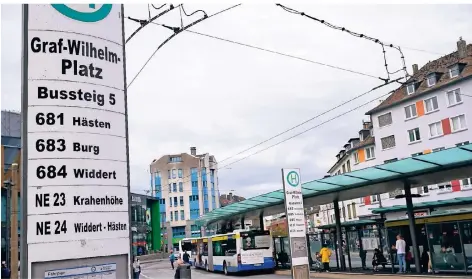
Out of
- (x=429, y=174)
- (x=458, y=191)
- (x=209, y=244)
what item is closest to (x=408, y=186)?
(x=429, y=174)

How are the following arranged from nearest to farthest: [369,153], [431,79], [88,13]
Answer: [88,13] → [431,79] → [369,153]

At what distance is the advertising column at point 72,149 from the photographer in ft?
15.6

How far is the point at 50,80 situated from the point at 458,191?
47710mm

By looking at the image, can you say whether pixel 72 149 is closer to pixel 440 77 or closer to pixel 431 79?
pixel 440 77

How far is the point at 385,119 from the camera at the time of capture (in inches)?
2213

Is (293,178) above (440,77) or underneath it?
underneath

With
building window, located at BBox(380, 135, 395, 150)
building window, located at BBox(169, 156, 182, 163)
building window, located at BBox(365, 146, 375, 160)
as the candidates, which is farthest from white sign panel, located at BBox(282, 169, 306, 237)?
building window, located at BBox(169, 156, 182, 163)

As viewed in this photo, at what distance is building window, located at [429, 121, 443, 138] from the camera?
4844 cm

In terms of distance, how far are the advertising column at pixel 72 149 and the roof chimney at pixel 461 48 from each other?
5167cm

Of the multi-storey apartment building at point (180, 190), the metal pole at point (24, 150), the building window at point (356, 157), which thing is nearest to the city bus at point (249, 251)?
the metal pole at point (24, 150)

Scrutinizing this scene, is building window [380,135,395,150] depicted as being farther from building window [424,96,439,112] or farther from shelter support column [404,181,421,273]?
shelter support column [404,181,421,273]

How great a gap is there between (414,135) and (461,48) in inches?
394

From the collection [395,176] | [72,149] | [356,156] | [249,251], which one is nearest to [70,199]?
[72,149]

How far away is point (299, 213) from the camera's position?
34.4 feet
